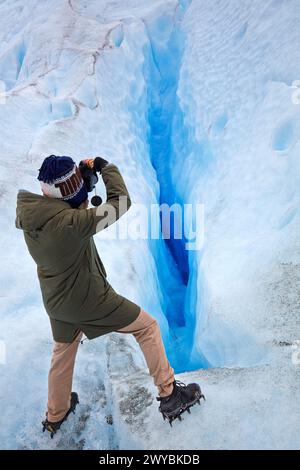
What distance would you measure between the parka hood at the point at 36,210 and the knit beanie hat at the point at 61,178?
1.7 inches

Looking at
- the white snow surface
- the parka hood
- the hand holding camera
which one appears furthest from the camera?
the white snow surface

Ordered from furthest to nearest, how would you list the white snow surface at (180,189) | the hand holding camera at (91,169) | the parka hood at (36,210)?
the white snow surface at (180,189) < the hand holding camera at (91,169) < the parka hood at (36,210)

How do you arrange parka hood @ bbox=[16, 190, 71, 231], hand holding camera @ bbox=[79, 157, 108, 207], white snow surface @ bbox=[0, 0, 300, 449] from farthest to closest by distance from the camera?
1. white snow surface @ bbox=[0, 0, 300, 449]
2. hand holding camera @ bbox=[79, 157, 108, 207]
3. parka hood @ bbox=[16, 190, 71, 231]

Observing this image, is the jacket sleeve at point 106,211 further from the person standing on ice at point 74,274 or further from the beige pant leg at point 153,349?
→ the beige pant leg at point 153,349

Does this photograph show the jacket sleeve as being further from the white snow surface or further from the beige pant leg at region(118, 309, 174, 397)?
the white snow surface

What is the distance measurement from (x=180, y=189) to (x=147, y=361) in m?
4.37

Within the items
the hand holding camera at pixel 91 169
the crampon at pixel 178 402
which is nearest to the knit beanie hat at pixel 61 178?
the hand holding camera at pixel 91 169

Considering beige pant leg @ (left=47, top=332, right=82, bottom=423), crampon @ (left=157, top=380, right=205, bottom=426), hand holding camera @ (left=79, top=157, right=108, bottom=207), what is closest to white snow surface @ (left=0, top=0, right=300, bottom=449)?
crampon @ (left=157, top=380, right=205, bottom=426)

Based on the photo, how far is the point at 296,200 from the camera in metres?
3.23

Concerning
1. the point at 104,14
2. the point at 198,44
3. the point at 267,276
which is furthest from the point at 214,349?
the point at 104,14

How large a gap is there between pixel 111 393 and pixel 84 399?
16cm

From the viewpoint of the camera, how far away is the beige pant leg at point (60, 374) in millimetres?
1917

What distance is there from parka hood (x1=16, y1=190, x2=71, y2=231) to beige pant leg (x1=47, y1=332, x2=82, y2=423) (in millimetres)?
627

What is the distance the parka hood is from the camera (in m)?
1.61
